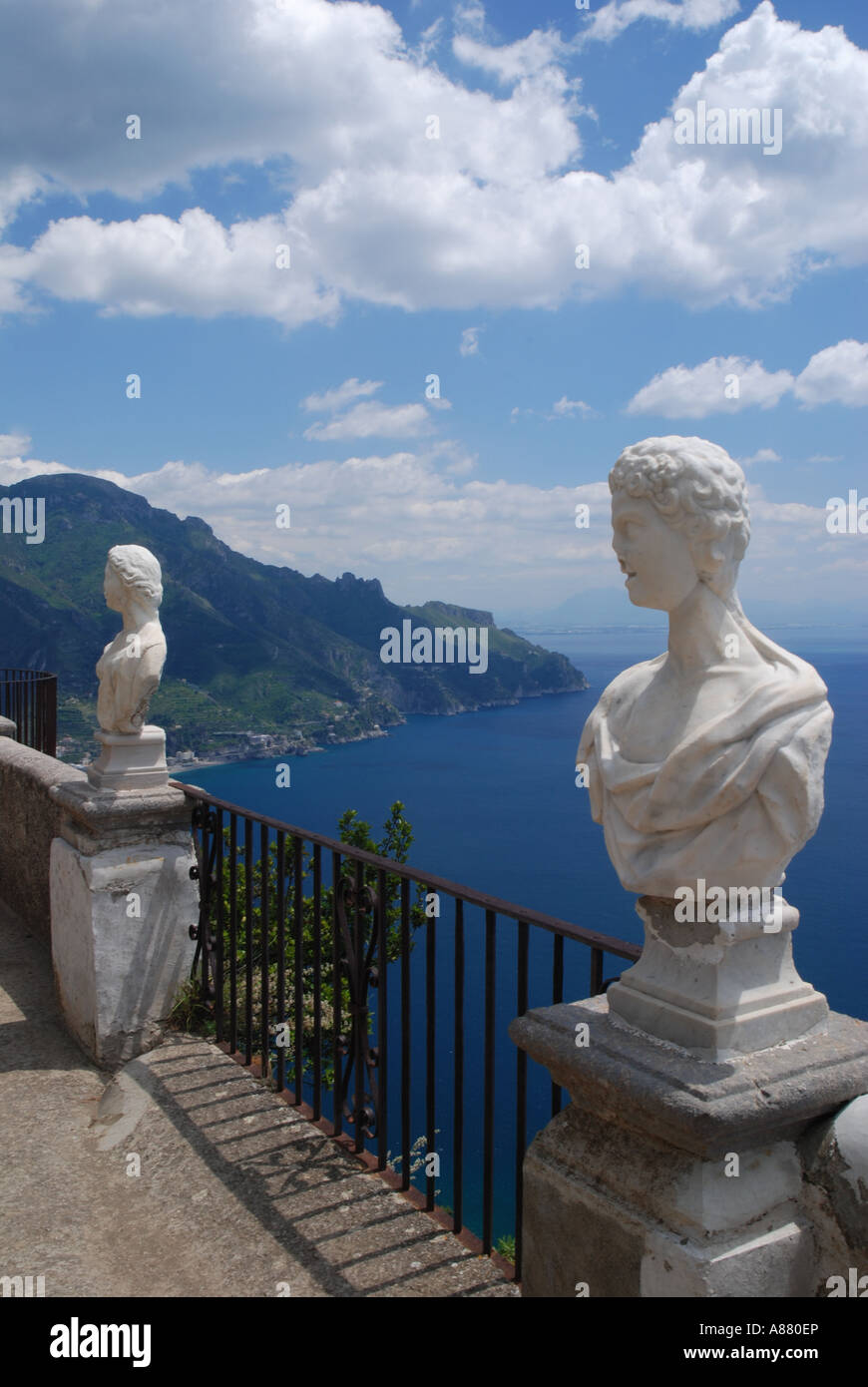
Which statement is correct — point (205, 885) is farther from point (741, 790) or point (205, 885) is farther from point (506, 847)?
point (506, 847)

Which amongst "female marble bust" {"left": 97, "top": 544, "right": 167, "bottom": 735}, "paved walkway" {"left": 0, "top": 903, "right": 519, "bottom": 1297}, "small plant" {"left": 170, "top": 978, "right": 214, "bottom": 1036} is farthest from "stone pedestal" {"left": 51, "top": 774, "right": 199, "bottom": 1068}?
A: "female marble bust" {"left": 97, "top": 544, "right": 167, "bottom": 735}

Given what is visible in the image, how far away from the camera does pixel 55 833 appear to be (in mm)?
5375

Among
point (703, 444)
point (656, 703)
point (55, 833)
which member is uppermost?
point (703, 444)

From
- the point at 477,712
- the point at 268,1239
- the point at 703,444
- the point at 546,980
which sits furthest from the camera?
the point at 477,712

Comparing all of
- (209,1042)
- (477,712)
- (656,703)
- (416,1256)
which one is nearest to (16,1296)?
(416,1256)

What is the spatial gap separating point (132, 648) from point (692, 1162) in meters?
3.43

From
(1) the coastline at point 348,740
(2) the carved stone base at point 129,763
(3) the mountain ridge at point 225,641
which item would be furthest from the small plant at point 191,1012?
(3) the mountain ridge at point 225,641

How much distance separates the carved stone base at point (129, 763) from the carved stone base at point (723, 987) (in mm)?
3008

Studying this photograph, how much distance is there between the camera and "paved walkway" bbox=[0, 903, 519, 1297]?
282cm

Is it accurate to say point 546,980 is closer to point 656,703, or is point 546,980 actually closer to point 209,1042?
point 209,1042

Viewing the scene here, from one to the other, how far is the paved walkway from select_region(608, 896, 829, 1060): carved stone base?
51.5 inches

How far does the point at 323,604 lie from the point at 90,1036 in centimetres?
8130

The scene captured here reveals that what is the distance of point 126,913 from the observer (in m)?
4.37
